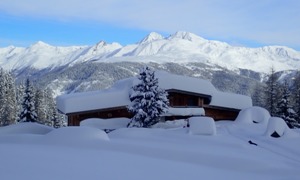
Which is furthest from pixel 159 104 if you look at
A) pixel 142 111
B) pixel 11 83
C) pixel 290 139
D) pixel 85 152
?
pixel 11 83

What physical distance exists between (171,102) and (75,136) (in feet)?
81.1

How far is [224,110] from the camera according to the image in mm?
38625

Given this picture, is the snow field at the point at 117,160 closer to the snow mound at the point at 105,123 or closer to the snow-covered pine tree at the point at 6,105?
the snow mound at the point at 105,123

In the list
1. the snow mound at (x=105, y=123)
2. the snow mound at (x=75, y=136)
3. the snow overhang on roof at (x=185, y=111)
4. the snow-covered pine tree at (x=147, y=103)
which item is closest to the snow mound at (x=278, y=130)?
the snow-covered pine tree at (x=147, y=103)

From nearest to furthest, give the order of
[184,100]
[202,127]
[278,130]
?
1. [202,127]
2. [278,130]
3. [184,100]

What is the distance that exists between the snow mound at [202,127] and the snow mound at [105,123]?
1162cm

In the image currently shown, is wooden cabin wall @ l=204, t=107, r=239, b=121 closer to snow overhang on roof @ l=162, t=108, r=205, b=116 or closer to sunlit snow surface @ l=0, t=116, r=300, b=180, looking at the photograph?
snow overhang on roof @ l=162, t=108, r=205, b=116

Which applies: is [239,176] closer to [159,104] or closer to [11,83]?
[159,104]

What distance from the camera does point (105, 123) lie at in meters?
33.2

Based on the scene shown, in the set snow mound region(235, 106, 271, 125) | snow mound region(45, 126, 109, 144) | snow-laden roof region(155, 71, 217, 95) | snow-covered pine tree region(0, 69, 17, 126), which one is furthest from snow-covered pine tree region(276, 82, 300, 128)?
snow-covered pine tree region(0, 69, 17, 126)

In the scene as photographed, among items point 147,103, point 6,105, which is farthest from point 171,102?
point 6,105

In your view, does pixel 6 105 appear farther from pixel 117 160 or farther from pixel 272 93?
pixel 117 160

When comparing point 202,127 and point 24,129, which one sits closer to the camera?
point 24,129

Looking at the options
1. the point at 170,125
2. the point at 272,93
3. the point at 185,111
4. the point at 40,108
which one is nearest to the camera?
the point at 170,125
